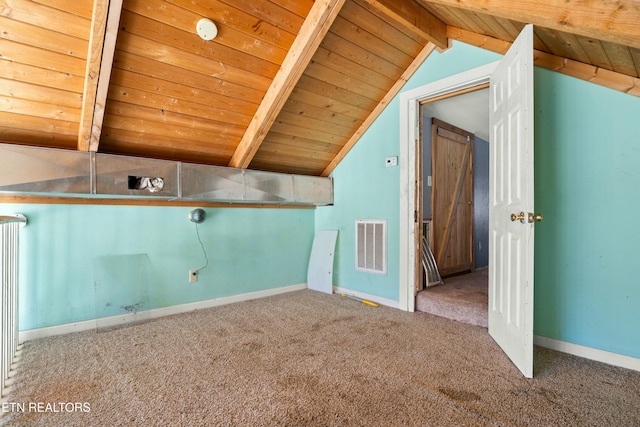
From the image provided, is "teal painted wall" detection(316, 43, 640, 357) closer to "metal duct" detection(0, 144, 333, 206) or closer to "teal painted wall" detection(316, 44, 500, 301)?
"teal painted wall" detection(316, 44, 500, 301)

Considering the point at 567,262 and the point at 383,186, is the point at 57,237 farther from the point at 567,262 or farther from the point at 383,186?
the point at 567,262

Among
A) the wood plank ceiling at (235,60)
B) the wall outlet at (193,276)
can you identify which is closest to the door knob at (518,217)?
the wood plank ceiling at (235,60)

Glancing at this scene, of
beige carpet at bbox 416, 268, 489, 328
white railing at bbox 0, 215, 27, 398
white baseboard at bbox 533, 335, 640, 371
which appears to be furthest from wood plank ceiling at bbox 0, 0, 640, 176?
beige carpet at bbox 416, 268, 489, 328

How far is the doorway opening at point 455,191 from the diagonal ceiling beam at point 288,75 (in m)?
1.35

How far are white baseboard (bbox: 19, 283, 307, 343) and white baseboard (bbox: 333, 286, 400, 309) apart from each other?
0.68 meters

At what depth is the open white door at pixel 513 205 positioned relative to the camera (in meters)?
1.81

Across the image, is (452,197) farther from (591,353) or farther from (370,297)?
(591,353)

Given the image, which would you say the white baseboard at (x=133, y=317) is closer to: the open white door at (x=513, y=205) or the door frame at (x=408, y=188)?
the door frame at (x=408, y=188)

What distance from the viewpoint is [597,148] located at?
208 cm

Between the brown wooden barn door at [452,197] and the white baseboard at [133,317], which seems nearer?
the white baseboard at [133,317]

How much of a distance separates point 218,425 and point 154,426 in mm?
281

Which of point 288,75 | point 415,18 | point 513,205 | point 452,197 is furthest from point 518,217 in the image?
point 452,197

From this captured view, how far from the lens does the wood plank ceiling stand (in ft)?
5.80

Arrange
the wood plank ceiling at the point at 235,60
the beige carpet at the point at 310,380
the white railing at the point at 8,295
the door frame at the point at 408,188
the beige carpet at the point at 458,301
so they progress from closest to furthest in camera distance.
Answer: the beige carpet at the point at 310,380, the white railing at the point at 8,295, the wood plank ceiling at the point at 235,60, the beige carpet at the point at 458,301, the door frame at the point at 408,188
